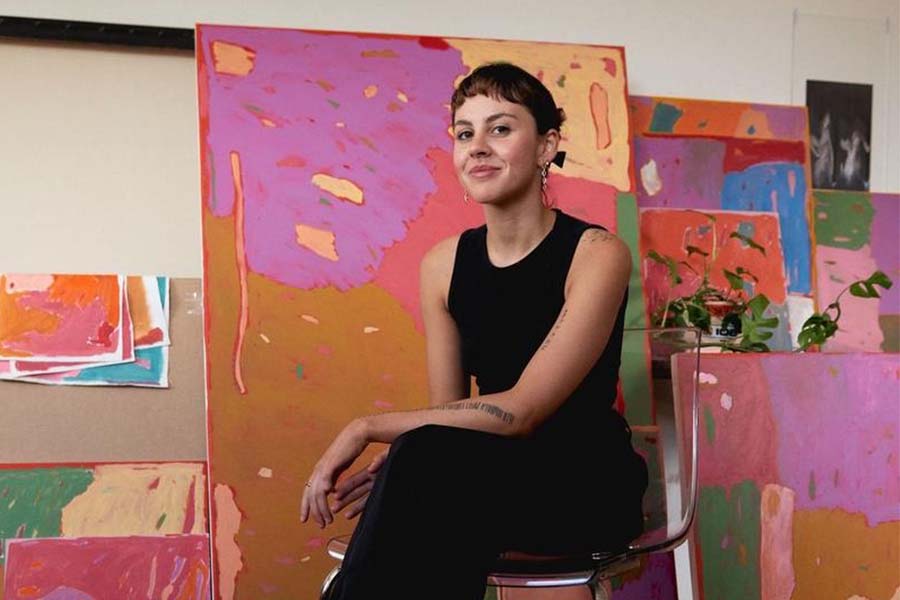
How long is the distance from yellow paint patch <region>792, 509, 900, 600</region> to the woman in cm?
72

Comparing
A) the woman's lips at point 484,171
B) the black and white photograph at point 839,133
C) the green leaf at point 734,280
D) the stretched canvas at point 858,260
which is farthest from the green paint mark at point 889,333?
the woman's lips at point 484,171

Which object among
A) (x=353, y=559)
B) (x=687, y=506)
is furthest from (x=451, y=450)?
(x=687, y=506)

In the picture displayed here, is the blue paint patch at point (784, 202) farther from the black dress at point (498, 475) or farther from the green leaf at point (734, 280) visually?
the black dress at point (498, 475)

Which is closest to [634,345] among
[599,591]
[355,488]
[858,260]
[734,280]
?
[734,280]

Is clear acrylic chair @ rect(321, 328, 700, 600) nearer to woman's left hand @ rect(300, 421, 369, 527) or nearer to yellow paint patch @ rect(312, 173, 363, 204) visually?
woman's left hand @ rect(300, 421, 369, 527)

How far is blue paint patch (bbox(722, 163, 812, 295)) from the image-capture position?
308 centimetres

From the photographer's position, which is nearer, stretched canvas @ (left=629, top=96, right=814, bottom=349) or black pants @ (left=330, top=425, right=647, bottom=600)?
black pants @ (left=330, top=425, right=647, bottom=600)

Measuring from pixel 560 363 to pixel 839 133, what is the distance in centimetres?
177

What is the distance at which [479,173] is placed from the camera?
6.82ft

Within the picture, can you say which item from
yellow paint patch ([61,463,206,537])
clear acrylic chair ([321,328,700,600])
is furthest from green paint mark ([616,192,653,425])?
yellow paint patch ([61,463,206,537])

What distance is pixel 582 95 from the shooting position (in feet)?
9.49

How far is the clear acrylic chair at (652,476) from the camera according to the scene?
1.77 meters

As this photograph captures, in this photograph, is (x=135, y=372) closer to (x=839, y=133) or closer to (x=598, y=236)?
(x=598, y=236)

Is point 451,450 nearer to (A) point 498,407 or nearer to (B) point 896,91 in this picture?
(A) point 498,407
